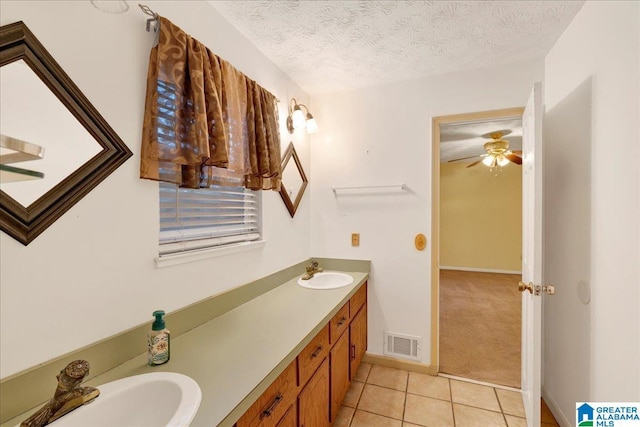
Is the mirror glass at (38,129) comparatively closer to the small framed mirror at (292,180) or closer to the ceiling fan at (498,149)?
the small framed mirror at (292,180)

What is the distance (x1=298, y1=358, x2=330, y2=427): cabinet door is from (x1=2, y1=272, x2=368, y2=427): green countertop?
0.25 metres

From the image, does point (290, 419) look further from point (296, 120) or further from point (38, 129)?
point (296, 120)

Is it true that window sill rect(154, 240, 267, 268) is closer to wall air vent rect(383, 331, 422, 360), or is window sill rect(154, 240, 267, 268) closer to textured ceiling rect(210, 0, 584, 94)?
textured ceiling rect(210, 0, 584, 94)

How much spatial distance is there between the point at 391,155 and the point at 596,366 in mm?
1735

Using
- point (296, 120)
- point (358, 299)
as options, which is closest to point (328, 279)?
point (358, 299)

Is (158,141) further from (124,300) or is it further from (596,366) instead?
(596,366)

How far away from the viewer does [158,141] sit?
1.16 meters

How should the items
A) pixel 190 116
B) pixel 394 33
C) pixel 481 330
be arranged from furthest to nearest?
1. pixel 481 330
2. pixel 394 33
3. pixel 190 116

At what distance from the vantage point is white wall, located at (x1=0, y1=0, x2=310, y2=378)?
2.69 ft

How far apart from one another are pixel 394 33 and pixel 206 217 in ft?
5.05

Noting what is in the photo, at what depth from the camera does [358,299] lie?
2.22m

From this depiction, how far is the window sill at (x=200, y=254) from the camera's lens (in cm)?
124

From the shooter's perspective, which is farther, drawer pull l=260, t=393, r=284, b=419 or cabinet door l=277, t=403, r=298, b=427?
cabinet door l=277, t=403, r=298, b=427

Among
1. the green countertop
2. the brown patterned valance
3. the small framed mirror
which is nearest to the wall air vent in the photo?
the green countertop
